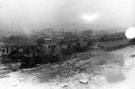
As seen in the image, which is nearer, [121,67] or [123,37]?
[121,67]

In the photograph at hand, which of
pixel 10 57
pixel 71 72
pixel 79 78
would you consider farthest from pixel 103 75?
pixel 10 57

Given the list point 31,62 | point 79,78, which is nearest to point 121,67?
point 79,78

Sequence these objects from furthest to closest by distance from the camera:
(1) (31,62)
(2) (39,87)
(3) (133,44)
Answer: (3) (133,44)
(1) (31,62)
(2) (39,87)

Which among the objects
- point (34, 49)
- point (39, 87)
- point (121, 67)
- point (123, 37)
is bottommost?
point (39, 87)

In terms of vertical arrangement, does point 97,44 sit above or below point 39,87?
above

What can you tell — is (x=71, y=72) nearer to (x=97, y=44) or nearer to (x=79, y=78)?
(x=79, y=78)

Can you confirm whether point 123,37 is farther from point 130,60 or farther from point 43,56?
point 43,56

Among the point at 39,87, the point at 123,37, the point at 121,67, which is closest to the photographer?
the point at 39,87

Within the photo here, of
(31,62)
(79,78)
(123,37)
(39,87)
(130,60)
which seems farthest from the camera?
(123,37)

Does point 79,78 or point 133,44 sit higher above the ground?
point 133,44
